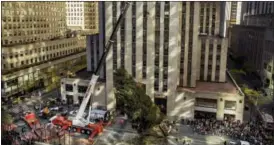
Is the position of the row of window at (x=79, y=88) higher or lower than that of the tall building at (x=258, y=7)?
lower

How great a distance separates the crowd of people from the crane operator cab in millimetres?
11459

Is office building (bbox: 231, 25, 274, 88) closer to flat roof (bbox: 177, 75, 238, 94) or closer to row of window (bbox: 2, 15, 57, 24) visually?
A: flat roof (bbox: 177, 75, 238, 94)

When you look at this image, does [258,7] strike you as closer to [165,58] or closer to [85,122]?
[165,58]

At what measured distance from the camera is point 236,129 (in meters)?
38.2

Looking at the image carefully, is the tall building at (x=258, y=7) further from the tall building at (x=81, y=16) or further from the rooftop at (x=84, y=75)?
the tall building at (x=81, y=16)

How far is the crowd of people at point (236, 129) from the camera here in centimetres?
3540

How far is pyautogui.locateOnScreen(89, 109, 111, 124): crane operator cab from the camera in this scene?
1639 inches

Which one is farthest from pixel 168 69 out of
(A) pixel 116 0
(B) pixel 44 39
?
(B) pixel 44 39

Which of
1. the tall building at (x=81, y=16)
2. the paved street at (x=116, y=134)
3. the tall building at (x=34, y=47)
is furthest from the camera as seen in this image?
the tall building at (x=81, y=16)

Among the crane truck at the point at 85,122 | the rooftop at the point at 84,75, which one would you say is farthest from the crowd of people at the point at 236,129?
the rooftop at the point at 84,75

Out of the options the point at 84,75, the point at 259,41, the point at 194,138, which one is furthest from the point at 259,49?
the point at 84,75

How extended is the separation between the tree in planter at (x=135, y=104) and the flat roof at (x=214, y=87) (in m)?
14.5

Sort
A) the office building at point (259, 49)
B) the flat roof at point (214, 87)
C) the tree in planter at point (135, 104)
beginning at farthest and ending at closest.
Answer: the office building at point (259, 49) < the flat roof at point (214, 87) < the tree in planter at point (135, 104)

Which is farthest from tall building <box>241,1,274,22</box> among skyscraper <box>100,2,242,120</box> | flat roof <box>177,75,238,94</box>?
skyscraper <box>100,2,242,120</box>
